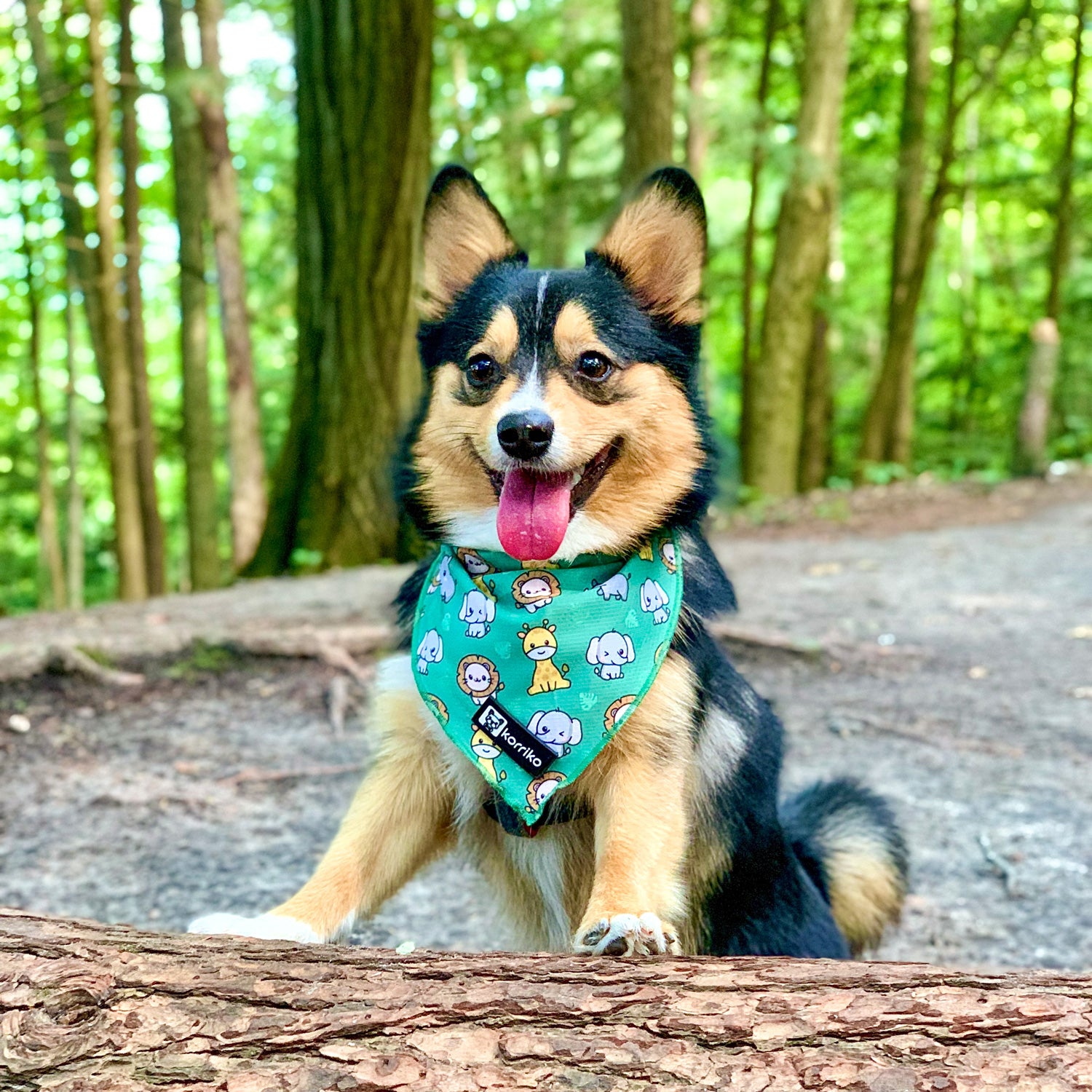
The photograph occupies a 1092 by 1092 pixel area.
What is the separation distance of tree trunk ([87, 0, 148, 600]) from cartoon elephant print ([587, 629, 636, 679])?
11.0 meters

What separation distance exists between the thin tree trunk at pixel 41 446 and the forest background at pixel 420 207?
71 mm

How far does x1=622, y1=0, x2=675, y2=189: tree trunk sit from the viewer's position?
1020cm

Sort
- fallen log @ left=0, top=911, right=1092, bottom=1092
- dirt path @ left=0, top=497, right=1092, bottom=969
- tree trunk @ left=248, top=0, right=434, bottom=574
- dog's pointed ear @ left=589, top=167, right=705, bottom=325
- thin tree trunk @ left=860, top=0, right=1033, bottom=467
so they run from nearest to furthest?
fallen log @ left=0, top=911, right=1092, bottom=1092 < dog's pointed ear @ left=589, top=167, right=705, bottom=325 < dirt path @ left=0, top=497, right=1092, bottom=969 < tree trunk @ left=248, top=0, right=434, bottom=574 < thin tree trunk @ left=860, top=0, right=1033, bottom=467

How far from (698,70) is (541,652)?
16073 mm

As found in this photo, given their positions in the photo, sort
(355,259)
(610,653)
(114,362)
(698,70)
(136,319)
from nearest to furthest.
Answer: (610,653) → (355,259) → (114,362) → (136,319) → (698,70)

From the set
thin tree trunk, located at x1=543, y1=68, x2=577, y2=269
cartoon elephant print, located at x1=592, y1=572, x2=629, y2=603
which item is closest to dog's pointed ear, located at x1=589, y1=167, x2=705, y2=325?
cartoon elephant print, located at x1=592, y1=572, x2=629, y2=603

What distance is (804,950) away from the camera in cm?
288

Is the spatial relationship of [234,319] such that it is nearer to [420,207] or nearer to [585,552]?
[420,207]

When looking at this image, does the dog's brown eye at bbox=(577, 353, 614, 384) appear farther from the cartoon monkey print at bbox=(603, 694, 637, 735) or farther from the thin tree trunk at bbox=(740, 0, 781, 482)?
the thin tree trunk at bbox=(740, 0, 781, 482)

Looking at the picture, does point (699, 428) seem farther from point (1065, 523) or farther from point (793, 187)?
point (793, 187)

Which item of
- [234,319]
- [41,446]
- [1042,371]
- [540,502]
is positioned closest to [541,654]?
[540,502]

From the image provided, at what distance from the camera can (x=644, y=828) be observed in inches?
97.4

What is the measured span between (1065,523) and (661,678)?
10.5 metres

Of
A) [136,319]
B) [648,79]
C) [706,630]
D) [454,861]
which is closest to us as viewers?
[706,630]
